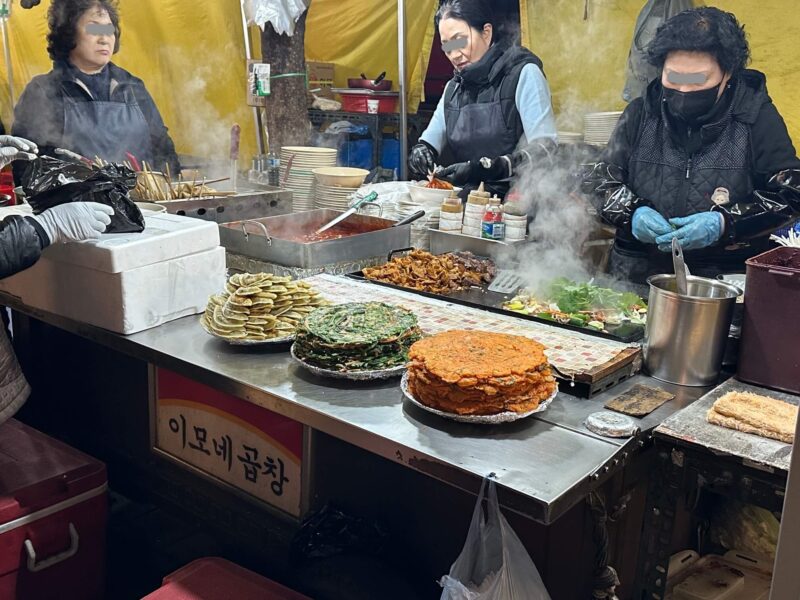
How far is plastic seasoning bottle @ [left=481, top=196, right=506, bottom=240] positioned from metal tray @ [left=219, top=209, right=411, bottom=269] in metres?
0.37

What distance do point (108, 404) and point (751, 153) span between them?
3.21 metres

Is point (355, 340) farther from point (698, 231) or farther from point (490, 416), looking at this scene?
point (698, 231)

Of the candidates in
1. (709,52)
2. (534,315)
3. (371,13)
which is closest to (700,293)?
(534,315)

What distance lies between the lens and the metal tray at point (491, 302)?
232 cm

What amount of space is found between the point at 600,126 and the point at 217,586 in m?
3.33

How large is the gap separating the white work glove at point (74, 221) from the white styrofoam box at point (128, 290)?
13 centimetres

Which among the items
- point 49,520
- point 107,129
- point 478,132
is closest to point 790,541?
point 49,520

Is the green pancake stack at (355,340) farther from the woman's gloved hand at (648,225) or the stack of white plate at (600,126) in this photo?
the stack of white plate at (600,126)

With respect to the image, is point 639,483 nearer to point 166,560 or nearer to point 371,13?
point 166,560

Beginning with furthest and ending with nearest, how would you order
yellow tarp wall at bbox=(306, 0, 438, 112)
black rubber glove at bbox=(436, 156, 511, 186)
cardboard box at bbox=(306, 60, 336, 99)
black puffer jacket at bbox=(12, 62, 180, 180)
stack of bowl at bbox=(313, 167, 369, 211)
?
cardboard box at bbox=(306, 60, 336, 99) < yellow tarp wall at bbox=(306, 0, 438, 112) < black puffer jacket at bbox=(12, 62, 180, 180) < black rubber glove at bbox=(436, 156, 511, 186) < stack of bowl at bbox=(313, 167, 369, 211)

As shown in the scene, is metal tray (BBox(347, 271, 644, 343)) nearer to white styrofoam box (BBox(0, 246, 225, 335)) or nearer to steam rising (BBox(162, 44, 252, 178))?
white styrofoam box (BBox(0, 246, 225, 335))

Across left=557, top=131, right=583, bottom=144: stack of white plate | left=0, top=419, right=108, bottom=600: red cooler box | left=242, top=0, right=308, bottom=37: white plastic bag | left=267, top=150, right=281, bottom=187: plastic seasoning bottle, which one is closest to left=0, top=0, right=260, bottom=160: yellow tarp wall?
left=242, top=0, right=308, bottom=37: white plastic bag

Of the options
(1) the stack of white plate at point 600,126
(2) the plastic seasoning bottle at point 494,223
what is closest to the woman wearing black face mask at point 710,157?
(1) the stack of white plate at point 600,126

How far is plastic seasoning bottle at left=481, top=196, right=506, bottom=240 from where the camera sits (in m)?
3.33
